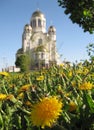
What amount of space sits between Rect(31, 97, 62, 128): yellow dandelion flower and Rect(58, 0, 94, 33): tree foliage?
1754 cm

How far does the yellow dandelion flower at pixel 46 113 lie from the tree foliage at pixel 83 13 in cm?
1754

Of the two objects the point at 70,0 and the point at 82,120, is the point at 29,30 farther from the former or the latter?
the point at 82,120

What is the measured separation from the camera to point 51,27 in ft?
328

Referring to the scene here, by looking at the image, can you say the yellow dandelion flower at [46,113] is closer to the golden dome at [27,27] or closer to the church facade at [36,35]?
the church facade at [36,35]

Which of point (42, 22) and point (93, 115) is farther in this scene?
point (42, 22)

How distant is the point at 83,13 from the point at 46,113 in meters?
17.7

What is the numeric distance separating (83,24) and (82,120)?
58.5ft

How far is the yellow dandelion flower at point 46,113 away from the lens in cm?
107

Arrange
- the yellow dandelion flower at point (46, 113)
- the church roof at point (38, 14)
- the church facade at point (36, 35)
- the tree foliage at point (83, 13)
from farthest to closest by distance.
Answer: the church roof at point (38, 14), the church facade at point (36, 35), the tree foliage at point (83, 13), the yellow dandelion flower at point (46, 113)

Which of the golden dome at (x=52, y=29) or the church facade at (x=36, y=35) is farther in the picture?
the golden dome at (x=52, y=29)

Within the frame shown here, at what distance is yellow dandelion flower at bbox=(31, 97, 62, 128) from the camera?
107 cm

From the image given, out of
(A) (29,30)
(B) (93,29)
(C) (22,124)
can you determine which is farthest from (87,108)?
(A) (29,30)

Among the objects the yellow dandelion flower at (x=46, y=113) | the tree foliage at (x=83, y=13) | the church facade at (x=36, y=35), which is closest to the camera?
the yellow dandelion flower at (x=46, y=113)

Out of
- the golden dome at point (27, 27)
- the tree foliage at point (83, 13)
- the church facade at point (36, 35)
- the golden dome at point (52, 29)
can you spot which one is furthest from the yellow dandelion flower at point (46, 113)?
the golden dome at point (52, 29)
